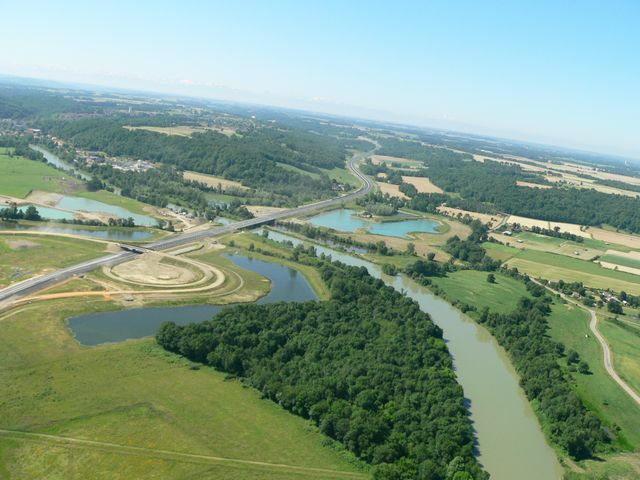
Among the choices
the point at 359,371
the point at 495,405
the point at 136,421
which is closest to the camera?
the point at 136,421

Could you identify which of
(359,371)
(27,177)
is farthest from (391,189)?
(359,371)

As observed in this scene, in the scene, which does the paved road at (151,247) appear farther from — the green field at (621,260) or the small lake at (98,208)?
the green field at (621,260)

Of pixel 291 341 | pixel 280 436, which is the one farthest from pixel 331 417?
pixel 291 341

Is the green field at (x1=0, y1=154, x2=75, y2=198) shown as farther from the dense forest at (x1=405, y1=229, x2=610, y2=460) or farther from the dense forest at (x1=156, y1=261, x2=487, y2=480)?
the dense forest at (x1=405, y1=229, x2=610, y2=460)

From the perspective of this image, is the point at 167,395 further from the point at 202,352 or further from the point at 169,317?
the point at 169,317

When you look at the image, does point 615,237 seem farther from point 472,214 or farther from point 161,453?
point 161,453

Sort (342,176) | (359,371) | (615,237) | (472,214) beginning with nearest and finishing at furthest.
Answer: (359,371) < (615,237) < (472,214) < (342,176)

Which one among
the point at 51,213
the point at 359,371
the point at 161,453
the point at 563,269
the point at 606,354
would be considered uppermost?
the point at 563,269
